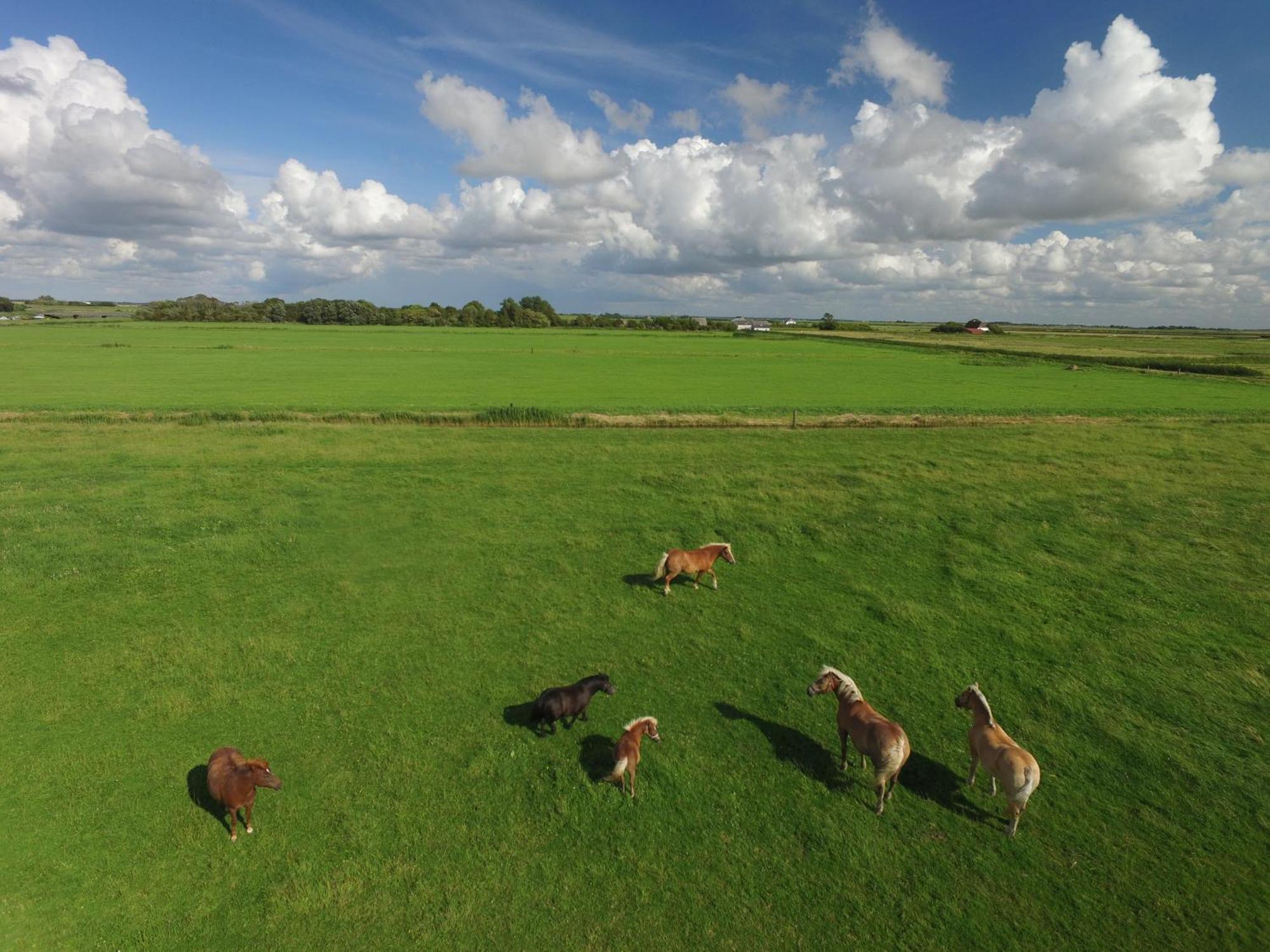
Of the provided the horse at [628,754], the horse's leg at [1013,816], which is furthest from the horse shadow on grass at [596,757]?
the horse's leg at [1013,816]

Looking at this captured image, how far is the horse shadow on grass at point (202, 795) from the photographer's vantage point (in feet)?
23.4

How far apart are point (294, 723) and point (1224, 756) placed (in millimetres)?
13411

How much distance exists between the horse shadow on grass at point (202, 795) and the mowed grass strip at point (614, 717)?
0.35ft

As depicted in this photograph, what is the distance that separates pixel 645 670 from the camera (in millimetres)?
10141

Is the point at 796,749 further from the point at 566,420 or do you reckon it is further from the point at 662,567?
the point at 566,420

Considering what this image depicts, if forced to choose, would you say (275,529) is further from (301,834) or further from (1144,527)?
(1144,527)

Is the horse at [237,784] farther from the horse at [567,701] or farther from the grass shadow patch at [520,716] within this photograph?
the horse at [567,701]

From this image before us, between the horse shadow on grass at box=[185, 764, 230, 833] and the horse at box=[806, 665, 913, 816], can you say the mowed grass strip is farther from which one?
the horse at box=[806, 665, 913, 816]

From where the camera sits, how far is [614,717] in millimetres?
9031

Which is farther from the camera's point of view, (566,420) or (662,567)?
(566,420)

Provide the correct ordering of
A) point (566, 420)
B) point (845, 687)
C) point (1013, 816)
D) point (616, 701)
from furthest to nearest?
point (566, 420) < point (616, 701) < point (845, 687) < point (1013, 816)

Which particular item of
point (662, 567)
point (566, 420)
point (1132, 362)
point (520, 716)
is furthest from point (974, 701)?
point (1132, 362)

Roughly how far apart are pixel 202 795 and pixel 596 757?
4949mm

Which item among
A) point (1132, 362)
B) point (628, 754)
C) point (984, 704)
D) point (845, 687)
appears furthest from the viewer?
point (1132, 362)
